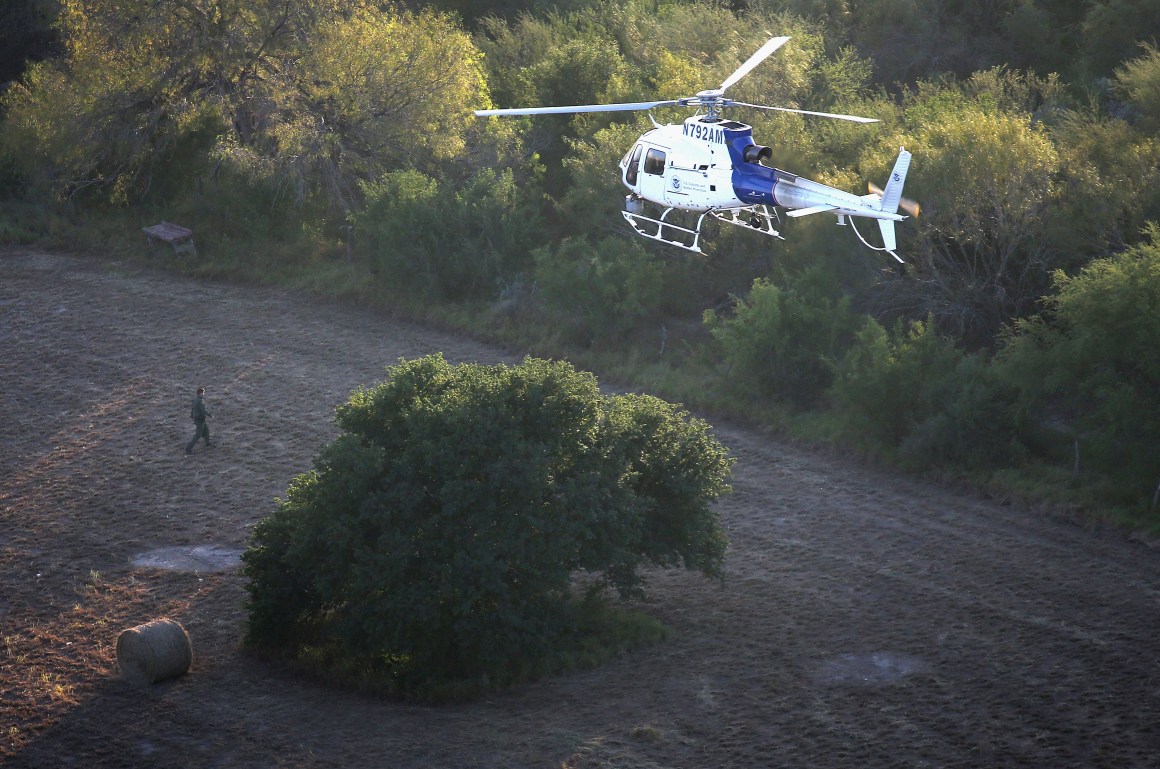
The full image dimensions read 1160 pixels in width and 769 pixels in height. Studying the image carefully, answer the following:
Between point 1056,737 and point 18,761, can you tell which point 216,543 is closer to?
point 18,761

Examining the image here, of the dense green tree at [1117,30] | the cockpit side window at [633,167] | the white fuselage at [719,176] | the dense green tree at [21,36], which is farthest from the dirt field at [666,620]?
the dense green tree at [21,36]

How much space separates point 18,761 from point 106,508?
807 centimetres

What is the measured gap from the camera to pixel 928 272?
2558 centimetres

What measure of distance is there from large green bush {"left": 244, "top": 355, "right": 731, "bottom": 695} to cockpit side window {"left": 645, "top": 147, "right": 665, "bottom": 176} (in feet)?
19.1

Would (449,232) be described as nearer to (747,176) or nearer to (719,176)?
(719,176)

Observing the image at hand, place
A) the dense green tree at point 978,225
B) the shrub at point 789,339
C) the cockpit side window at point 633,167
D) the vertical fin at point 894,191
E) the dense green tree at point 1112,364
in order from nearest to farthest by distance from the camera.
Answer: the vertical fin at point 894,191 < the dense green tree at point 1112,364 < the cockpit side window at point 633,167 < the dense green tree at point 978,225 < the shrub at point 789,339

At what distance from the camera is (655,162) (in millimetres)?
21812

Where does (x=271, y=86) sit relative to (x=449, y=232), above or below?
above

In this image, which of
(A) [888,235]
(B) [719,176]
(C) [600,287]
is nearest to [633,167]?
(B) [719,176]

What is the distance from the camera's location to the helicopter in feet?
61.1

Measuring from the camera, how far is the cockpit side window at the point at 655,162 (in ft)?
71.1

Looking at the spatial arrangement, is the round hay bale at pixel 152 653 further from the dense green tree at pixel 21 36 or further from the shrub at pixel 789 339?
the dense green tree at pixel 21 36

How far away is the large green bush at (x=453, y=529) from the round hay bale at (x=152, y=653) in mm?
1134

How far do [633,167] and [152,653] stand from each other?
12.1m
